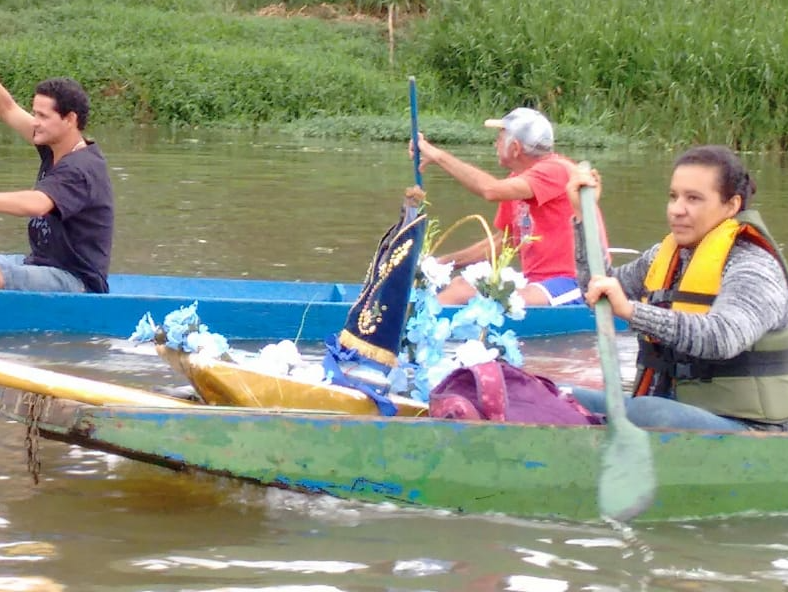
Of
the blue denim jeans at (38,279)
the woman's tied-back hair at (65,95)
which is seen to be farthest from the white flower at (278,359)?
the blue denim jeans at (38,279)

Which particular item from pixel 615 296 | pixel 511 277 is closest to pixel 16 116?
pixel 511 277

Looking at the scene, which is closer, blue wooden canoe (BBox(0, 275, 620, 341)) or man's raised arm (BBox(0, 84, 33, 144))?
man's raised arm (BBox(0, 84, 33, 144))

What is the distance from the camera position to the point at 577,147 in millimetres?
17453

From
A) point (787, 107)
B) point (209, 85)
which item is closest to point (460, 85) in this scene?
point (209, 85)

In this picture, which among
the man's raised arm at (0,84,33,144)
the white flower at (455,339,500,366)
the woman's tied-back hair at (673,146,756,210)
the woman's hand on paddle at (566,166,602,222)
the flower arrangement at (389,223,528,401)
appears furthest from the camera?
the man's raised arm at (0,84,33,144)

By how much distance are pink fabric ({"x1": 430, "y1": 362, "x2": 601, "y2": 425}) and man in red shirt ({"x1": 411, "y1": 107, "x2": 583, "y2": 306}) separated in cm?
199

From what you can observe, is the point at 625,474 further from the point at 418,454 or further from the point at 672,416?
the point at 418,454

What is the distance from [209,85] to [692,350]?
17.5m

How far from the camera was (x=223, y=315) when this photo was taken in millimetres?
7340

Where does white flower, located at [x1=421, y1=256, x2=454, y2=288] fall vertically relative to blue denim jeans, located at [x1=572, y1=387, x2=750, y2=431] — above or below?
above

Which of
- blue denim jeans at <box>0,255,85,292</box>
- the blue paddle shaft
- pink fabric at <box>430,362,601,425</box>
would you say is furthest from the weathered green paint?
blue denim jeans at <box>0,255,85,292</box>

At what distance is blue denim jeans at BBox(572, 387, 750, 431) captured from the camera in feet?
14.5

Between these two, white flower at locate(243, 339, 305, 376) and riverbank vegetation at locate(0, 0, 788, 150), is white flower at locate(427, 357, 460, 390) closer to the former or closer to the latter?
white flower at locate(243, 339, 305, 376)

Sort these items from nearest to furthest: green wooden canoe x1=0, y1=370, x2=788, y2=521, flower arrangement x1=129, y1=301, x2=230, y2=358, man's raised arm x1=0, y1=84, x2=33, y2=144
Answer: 1. green wooden canoe x1=0, y1=370, x2=788, y2=521
2. flower arrangement x1=129, y1=301, x2=230, y2=358
3. man's raised arm x1=0, y1=84, x2=33, y2=144
